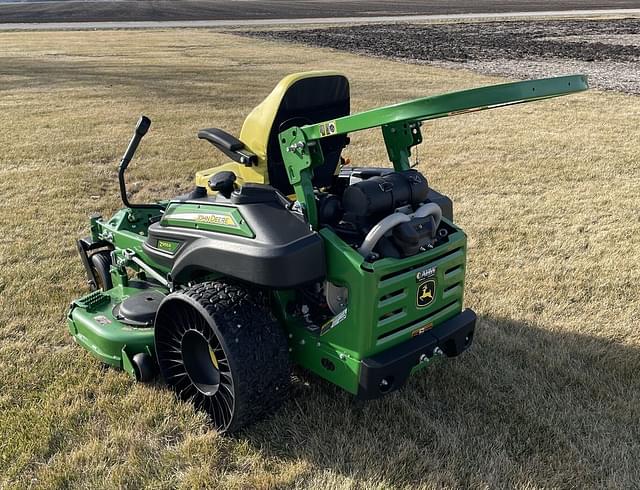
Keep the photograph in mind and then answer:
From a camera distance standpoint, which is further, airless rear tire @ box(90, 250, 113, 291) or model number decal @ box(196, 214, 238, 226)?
airless rear tire @ box(90, 250, 113, 291)

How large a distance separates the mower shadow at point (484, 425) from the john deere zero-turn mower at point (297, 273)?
312 mm

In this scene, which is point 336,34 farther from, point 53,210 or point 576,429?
point 576,429

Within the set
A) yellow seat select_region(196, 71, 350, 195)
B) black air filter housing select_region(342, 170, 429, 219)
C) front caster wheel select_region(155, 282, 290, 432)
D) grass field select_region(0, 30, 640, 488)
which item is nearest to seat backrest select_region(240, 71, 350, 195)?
yellow seat select_region(196, 71, 350, 195)

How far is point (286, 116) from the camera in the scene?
3.22 m

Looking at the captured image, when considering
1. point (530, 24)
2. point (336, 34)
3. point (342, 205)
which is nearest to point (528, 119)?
point (342, 205)

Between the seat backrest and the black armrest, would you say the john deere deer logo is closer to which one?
the seat backrest

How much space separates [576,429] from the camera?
3.10m

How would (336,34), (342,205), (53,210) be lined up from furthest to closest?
(336,34) → (53,210) → (342,205)

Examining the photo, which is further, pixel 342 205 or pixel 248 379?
pixel 342 205

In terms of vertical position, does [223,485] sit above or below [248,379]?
below

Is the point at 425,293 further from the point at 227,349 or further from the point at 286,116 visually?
the point at 286,116

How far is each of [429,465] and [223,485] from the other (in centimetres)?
94

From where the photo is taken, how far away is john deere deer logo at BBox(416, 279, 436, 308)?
292 centimetres

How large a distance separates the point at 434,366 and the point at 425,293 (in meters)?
0.79
